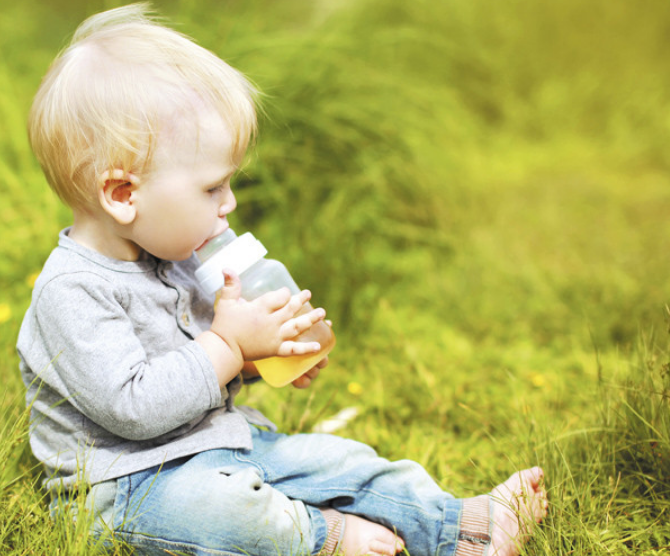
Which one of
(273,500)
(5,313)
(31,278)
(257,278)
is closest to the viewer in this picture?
(273,500)

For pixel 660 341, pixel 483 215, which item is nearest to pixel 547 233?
pixel 483 215

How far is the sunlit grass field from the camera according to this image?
1541 mm

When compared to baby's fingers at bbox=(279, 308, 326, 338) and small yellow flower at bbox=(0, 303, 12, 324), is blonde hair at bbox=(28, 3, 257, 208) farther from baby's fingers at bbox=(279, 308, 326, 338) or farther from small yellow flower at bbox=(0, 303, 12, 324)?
small yellow flower at bbox=(0, 303, 12, 324)

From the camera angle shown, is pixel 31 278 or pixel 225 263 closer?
pixel 225 263

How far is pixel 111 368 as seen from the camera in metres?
1.28

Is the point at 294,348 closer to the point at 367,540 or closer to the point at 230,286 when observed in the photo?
the point at 230,286

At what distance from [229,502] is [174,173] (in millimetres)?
658

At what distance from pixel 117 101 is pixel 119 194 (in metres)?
0.18

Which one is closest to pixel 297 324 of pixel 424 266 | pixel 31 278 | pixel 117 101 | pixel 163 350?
pixel 163 350

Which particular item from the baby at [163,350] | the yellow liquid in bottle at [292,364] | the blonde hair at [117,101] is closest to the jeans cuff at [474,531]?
the baby at [163,350]

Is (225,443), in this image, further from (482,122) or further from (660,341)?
(482,122)

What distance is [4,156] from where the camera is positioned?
298 cm

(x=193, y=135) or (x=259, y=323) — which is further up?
(x=193, y=135)

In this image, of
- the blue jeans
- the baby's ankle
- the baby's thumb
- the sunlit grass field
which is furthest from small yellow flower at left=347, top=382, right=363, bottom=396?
the baby's thumb
